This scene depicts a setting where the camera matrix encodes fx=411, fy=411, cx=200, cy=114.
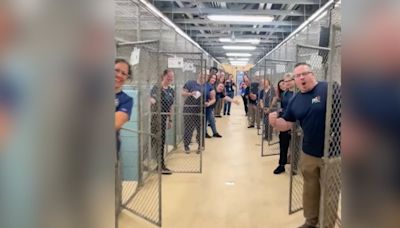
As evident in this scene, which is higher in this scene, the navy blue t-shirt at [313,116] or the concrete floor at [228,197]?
the navy blue t-shirt at [313,116]

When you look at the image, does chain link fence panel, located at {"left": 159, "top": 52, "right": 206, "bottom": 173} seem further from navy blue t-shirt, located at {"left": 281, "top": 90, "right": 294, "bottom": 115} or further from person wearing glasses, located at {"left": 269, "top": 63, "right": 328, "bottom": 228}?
person wearing glasses, located at {"left": 269, "top": 63, "right": 328, "bottom": 228}

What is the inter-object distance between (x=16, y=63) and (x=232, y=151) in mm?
8055

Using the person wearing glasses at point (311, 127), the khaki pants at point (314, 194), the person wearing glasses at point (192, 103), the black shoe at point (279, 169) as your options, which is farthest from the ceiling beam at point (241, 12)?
the khaki pants at point (314, 194)

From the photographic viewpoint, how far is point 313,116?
3.72 meters

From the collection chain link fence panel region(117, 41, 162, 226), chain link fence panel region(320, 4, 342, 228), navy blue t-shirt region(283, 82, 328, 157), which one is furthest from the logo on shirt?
chain link fence panel region(117, 41, 162, 226)

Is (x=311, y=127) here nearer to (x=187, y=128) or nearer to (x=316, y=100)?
(x=316, y=100)

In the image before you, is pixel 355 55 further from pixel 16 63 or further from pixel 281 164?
pixel 281 164

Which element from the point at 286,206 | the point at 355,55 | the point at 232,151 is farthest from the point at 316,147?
the point at 232,151

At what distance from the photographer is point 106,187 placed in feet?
3.87

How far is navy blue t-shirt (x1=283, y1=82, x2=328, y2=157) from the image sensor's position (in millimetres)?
3697

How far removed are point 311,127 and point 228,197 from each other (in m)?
2.09

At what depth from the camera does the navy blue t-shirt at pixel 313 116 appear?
12.1ft

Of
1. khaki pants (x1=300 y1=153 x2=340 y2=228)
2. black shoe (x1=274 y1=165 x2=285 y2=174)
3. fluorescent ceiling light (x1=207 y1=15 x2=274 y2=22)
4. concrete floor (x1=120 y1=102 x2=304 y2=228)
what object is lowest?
concrete floor (x1=120 y1=102 x2=304 y2=228)

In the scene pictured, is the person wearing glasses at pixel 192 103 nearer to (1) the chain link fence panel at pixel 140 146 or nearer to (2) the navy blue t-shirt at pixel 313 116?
(1) the chain link fence panel at pixel 140 146
